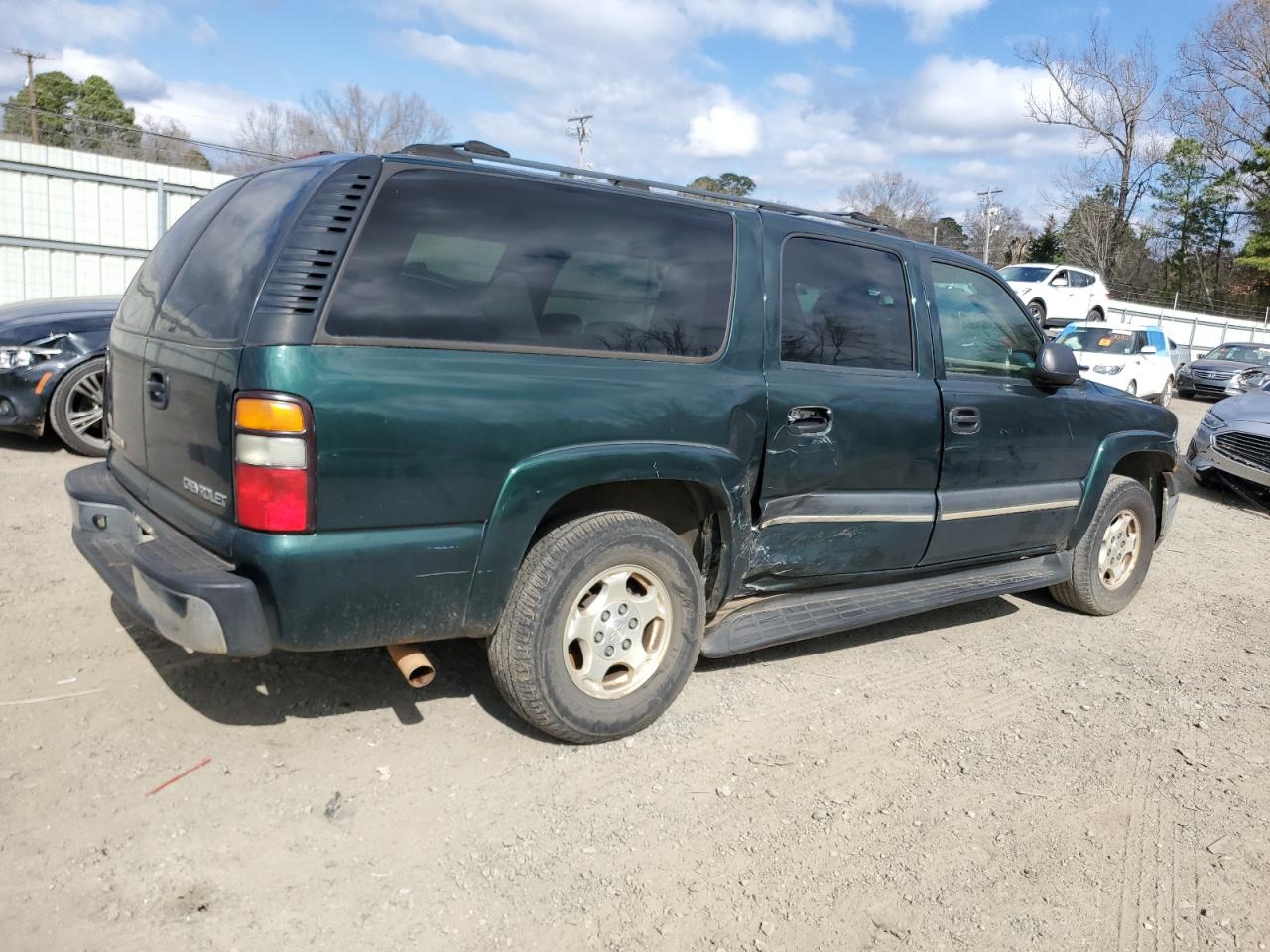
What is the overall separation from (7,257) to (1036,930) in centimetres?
1761

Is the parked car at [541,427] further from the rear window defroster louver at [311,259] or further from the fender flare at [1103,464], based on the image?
the fender flare at [1103,464]

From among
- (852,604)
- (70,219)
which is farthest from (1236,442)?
(70,219)

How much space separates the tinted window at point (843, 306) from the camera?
12.8 feet

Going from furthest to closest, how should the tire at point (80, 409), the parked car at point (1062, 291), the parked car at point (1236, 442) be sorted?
the parked car at point (1062, 291)
the parked car at point (1236, 442)
the tire at point (80, 409)

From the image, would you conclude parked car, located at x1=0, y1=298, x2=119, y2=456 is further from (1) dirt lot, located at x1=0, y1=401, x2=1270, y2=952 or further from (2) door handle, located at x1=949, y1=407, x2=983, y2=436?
(2) door handle, located at x1=949, y1=407, x2=983, y2=436

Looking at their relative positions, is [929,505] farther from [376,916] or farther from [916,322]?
[376,916]

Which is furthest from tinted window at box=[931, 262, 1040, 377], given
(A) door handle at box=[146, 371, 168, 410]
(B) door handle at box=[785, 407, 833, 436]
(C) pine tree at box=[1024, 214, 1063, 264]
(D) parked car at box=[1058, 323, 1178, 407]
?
(C) pine tree at box=[1024, 214, 1063, 264]

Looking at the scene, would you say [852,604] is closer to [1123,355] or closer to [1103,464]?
[1103,464]

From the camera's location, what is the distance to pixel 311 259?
Result: 280 centimetres

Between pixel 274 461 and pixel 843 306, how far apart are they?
246cm

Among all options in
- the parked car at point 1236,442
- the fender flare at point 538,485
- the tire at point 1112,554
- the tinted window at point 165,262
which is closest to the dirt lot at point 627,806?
the fender flare at point 538,485

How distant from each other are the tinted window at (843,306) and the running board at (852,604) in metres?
1.00

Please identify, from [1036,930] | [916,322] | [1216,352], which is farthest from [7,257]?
[1216,352]

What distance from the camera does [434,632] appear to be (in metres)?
3.04
